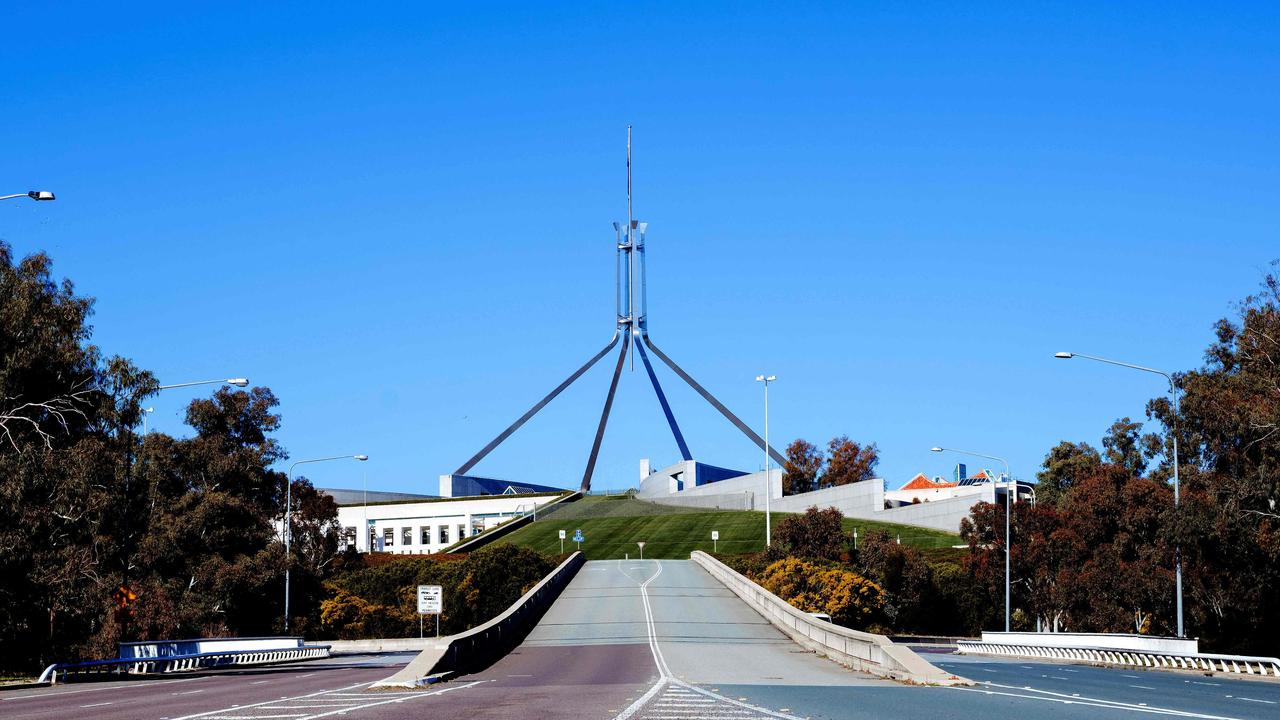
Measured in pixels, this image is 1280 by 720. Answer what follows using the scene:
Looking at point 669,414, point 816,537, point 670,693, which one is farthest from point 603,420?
point 670,693

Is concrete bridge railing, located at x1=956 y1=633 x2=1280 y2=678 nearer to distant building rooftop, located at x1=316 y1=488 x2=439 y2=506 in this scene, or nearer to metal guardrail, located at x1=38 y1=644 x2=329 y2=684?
metal guardrail, located at x1=38 y1=644 x2=329 y2=684

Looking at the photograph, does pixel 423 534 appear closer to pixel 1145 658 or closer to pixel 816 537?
pixel 816 537

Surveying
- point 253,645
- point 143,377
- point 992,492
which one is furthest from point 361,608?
point 992,492

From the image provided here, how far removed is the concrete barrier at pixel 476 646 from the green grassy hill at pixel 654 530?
49.7 metres

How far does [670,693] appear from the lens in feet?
70.7

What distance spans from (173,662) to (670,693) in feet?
79.0

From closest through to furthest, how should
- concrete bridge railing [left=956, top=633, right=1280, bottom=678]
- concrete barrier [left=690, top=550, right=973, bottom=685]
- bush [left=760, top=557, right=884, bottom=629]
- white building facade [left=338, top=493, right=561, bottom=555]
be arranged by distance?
concrete barrier [left=690, top=550, right=973, bottom=685], concrete bridge railing [left=956, top=633, right=1280, bottom=678], bush [left=760, top=557, right=884, bottom=629], white building facade [left=338, top=493, right=561, bottom=555]

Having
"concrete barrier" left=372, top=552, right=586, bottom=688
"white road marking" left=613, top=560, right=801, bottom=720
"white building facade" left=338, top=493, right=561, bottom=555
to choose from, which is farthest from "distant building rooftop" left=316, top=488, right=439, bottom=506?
"white road marking" left=613, top=560, right=801, bottom=720

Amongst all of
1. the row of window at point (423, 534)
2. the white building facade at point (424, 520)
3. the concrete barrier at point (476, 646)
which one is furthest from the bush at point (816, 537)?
the row of window at point (423, 534)

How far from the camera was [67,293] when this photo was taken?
38312 mm

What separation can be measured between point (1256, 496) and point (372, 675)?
29072mm

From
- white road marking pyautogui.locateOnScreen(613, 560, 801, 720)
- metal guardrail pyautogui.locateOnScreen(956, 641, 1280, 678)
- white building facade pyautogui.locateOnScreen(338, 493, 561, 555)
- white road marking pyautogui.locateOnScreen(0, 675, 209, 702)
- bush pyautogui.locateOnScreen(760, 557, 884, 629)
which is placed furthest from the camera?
white building facade pyautogui.locateOnScreen(338, 493, 561, 555)

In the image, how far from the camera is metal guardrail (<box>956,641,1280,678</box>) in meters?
33.9

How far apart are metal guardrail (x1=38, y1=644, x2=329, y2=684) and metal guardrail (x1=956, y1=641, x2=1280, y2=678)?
28.1 metres
